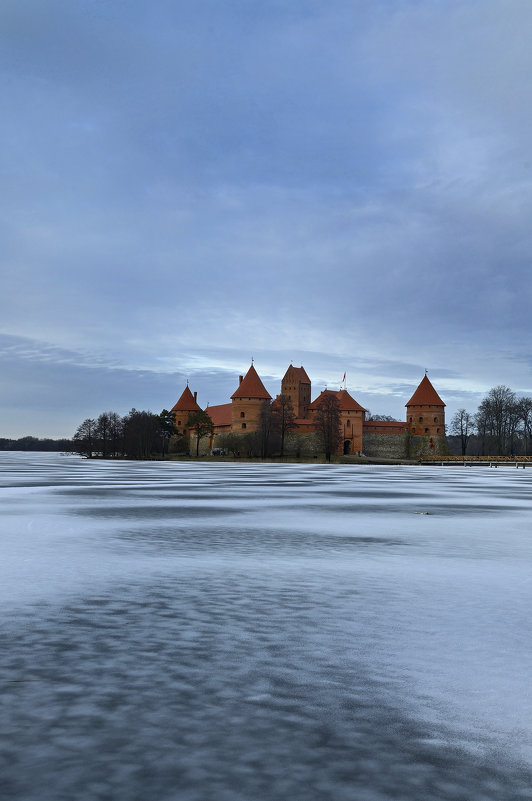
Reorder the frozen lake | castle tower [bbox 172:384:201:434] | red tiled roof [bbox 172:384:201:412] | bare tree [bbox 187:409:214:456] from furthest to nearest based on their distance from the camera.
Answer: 1. red tiled roof [bbox 172:384:201:412]
2. castle tower [bbox 172:384:201:434]
3. bare tree [bbox 187:409:214:456]
4. the frozen lake

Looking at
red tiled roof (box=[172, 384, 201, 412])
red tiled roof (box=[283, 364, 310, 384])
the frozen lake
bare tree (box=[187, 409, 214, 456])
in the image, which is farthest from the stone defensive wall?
the frozen lake

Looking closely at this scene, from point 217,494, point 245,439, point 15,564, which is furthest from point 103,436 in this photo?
point 15,564

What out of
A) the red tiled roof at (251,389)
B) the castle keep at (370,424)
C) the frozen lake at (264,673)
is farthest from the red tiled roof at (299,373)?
the frozen lake at (264,673)

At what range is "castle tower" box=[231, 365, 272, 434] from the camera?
300ft

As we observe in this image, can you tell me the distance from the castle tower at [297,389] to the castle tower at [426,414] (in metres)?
17.2

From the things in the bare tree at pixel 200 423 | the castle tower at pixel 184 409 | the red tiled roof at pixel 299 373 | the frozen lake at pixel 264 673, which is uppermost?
the red tiled roof at pixel 299 373

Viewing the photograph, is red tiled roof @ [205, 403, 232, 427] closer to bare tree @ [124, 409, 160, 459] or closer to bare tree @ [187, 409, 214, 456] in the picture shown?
bare tree @ [187, 409, 214, 456]

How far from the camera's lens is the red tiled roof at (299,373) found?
350 ft

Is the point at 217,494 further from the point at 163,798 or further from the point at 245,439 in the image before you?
the point at 245,439

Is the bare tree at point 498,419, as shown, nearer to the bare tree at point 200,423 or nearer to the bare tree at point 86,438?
the bare tree at point 200,423

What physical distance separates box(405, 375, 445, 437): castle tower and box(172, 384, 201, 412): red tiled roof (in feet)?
105

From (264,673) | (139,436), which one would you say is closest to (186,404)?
(139,436)

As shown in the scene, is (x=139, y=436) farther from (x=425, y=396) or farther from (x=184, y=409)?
(x=425, y=396)

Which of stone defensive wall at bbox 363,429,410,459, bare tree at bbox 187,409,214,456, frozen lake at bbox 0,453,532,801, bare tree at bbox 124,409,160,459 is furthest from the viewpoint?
stone defensive wall at bbox 363,429,410,459
